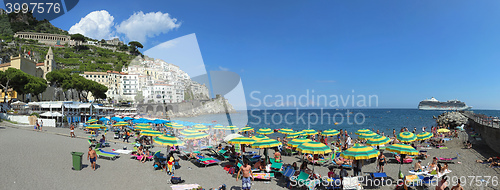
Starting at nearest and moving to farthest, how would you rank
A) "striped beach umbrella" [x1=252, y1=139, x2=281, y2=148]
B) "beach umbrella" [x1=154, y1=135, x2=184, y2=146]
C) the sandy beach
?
the sandy beach
"striped beach umbrella" [x1=252, y1=139, x2=281, y2=148]
"beach umbrella" [x1=154, y1=135, x2=184, y2=146]

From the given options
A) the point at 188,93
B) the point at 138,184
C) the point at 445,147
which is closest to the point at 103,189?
the point at 138,184

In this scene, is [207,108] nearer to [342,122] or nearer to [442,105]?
[342,122]

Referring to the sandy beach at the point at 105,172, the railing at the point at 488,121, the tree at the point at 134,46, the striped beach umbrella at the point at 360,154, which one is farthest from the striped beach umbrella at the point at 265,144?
the tree at the point at 134,46

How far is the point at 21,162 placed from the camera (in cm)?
962

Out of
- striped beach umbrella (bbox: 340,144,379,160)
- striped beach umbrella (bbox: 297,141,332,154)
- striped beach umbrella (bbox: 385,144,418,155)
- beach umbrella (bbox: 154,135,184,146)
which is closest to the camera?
striped beach umbrella (bbox: 340,144,379,160)

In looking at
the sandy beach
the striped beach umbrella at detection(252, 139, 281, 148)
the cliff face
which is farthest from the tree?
the striped beach umbrella at detection(252, 139, 281, 148)

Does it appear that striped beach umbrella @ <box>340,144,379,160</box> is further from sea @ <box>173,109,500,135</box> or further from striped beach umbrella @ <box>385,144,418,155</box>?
sea @ <box>173,109,500,135</box>

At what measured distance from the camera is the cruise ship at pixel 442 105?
121 meters

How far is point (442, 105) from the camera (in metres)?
133

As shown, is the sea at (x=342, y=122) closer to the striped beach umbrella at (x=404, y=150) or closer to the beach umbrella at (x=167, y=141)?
the beach umbrella at (x=167, y=141)

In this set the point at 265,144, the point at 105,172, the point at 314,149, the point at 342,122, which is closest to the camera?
the point at 314,149

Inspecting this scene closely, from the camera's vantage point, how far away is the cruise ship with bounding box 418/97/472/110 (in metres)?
121

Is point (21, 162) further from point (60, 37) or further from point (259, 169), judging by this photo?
point (60, 37)

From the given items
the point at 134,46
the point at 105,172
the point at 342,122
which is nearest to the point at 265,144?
the point at 105,172
